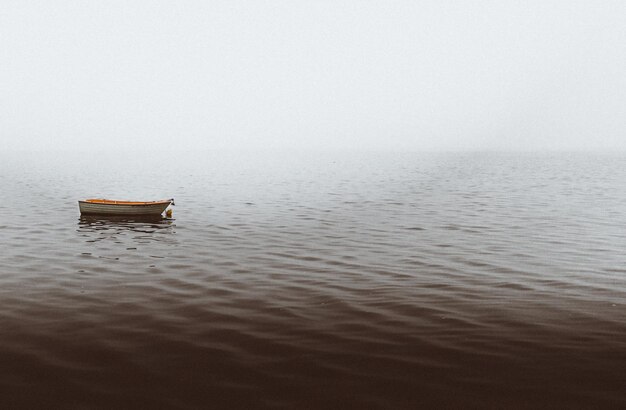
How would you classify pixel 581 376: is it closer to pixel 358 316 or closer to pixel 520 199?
pixel 358 316

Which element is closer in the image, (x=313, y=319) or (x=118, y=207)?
(x=313, y=319)

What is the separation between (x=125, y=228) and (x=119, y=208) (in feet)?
17.2

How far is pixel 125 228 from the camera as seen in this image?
35469 millimetres

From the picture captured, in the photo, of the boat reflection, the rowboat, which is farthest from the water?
the rowboat

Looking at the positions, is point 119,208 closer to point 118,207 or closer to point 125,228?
point 118,207

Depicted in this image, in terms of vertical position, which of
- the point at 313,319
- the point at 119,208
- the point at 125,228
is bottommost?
the point at 125,228

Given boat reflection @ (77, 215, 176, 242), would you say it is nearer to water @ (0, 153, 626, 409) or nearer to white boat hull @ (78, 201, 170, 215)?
white boat hull @ (78, 201, 170, 215)

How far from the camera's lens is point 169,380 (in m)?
11.2

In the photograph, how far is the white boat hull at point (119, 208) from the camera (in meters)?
39.7

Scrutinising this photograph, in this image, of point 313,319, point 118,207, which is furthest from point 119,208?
point 313,319

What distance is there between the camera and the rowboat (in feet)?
130

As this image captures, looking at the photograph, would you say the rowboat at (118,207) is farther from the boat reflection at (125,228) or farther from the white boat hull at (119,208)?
the boat reflection at (125,228)

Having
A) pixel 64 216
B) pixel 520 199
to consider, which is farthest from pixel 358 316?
pixel 520 199

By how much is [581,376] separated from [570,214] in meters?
36.2
